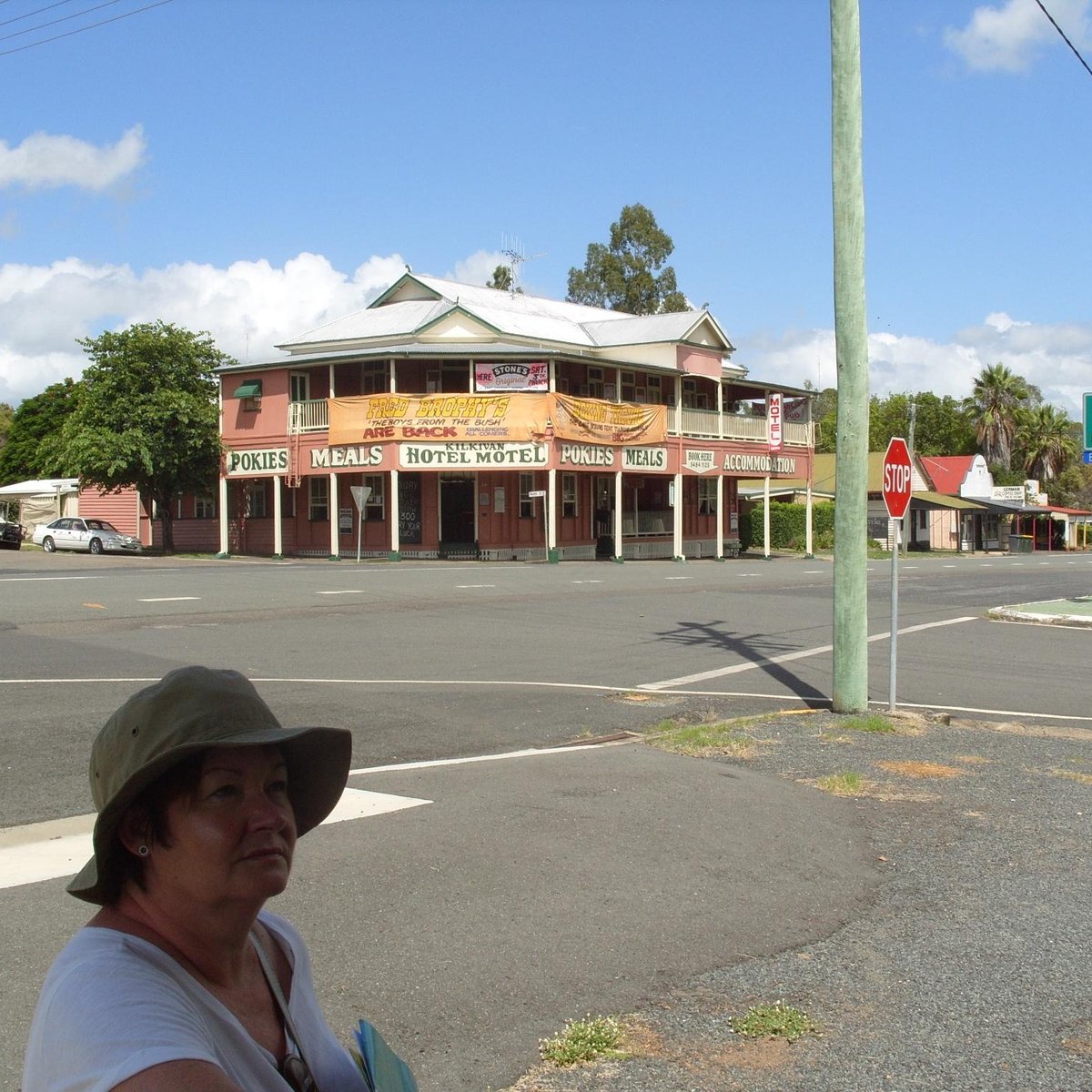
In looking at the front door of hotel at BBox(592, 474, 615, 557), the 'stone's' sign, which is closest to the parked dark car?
the 'stone's' sign

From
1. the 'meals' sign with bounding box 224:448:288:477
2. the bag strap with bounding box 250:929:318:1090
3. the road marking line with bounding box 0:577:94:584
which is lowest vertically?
the road marking line with bounding box 0:577:94:584

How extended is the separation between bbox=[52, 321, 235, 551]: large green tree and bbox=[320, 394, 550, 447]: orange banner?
749cm

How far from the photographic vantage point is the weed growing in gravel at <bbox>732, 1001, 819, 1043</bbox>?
4285mm

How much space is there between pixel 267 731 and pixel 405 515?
41.0 metres

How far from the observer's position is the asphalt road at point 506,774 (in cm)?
474

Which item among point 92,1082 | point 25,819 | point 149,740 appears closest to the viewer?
point 92,1082

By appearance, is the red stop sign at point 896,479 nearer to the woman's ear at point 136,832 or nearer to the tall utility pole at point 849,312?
the tall utility pole at point 849,312

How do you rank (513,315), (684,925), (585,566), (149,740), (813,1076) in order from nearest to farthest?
1. (149,740)
2. (813,1076)
3. (684,925)
4. (585,566)
5. (513,315)

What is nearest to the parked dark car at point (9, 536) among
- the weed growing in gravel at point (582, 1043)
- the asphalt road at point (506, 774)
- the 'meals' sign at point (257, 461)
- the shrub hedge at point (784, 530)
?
the 'meals' sign at point (257, 461)

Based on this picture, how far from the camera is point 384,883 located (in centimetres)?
564

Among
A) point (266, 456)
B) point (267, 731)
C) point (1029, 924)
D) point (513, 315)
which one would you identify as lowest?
point (1029, 924)

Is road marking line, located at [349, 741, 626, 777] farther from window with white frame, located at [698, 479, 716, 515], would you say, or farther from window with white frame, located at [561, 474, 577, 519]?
window with white frame, located at [698, 479, 716, 515]

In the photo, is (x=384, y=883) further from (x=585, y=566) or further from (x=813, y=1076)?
(x=585, y=566)

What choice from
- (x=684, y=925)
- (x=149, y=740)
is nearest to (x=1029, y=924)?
(x=684, y=925)
